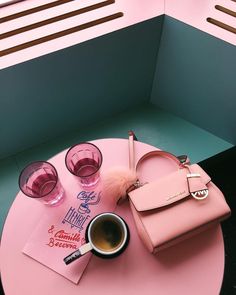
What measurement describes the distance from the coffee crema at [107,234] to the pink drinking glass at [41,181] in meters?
0.16

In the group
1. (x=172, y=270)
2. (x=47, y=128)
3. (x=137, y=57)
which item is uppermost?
(x=137, y=57)

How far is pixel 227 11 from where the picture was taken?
1.31 metres

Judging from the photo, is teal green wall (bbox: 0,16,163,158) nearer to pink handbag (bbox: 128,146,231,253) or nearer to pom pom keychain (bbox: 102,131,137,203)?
pom pom keychain (bbox: 102,131,137,203)

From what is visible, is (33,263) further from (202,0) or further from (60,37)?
(202,0)

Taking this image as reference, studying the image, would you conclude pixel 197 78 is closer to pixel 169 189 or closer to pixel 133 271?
pixel 169 189

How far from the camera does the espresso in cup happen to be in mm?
960

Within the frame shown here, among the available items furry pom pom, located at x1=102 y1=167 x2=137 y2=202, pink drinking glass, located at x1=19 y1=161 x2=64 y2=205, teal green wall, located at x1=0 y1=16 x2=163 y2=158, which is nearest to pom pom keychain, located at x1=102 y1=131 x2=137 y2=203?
furry pom pom, located at x1=102 y1=167 x2=137 y2=202

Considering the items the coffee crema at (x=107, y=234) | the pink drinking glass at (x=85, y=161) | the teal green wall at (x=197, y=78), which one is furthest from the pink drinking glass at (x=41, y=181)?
the teal green wall at (x=197, y=78)

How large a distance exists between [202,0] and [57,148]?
0.93 metres

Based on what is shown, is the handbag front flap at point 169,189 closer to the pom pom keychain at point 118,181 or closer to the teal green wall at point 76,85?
the pom pom keychain at point 118,181

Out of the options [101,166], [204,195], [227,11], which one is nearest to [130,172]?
[101,166]

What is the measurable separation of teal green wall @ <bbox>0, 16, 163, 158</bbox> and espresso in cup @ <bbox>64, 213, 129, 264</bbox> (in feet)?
2.16

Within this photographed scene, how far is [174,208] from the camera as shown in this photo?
96 cm

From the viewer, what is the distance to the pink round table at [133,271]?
0.95 meters
